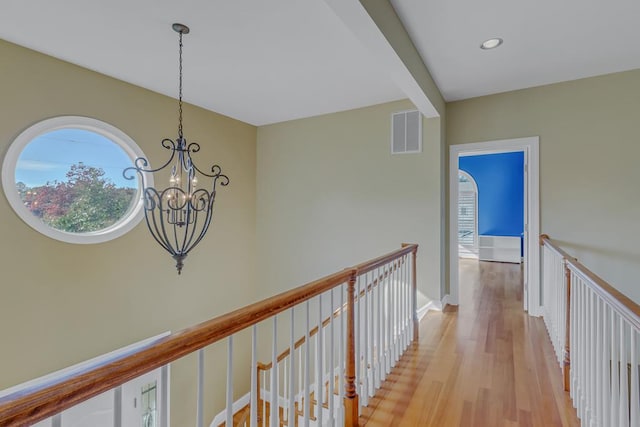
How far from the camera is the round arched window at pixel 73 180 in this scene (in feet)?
9.12

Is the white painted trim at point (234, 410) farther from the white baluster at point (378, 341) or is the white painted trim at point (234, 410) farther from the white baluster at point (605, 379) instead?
the white baluster at point (605, 379)

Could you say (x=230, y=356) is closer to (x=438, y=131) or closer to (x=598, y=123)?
(x=438, y=131)

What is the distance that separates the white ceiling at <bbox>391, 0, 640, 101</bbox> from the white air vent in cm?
58

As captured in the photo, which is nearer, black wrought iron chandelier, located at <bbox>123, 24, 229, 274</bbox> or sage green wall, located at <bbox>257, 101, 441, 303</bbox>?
black wrought iron chandelier, located at <bbox>123, 24, 229, 274</bbox>

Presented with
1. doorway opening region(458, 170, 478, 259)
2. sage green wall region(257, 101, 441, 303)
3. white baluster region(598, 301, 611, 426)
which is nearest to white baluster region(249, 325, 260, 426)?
white baluster region(598, 301, 611, 426)

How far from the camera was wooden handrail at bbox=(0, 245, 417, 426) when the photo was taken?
607mm

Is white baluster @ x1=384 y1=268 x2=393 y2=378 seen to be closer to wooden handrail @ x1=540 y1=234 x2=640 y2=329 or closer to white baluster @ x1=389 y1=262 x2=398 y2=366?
white baluster @ x1=389 y1=262 x2=398 y2=366

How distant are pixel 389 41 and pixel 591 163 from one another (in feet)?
8.99

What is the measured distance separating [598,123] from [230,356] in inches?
163

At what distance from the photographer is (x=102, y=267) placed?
3244 millimetres

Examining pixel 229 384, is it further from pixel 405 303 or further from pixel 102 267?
pixel 102 267

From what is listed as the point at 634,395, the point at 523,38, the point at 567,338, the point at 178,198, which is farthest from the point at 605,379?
the point at 178,198

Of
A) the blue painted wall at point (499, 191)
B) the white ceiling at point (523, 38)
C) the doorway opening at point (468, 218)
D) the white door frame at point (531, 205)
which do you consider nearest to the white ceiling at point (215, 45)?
the white ceiling at point (523, 38)

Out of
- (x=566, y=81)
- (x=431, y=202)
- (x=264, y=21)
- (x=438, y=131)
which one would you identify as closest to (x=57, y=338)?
(x=264, y=21)
